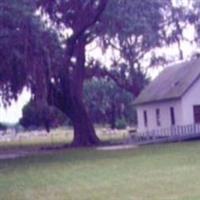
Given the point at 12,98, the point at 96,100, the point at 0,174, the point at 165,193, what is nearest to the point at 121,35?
the point at 12,98

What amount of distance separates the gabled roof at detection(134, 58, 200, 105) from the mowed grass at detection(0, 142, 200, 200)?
16.9m

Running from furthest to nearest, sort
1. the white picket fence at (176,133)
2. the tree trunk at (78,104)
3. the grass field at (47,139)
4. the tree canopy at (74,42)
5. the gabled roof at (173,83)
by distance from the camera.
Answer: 1. the grass field at (47,139)
2. the tree trunk at (78,104)
3. the gabled roof at (173,83)
4. the white picket fence at (176,133)
5. the tree canopy at (74,42)

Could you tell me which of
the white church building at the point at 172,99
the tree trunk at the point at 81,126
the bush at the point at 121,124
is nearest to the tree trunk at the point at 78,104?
the tree trunk at the point at 81,126

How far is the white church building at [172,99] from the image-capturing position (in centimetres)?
4166

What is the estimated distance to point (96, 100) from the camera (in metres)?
90.6

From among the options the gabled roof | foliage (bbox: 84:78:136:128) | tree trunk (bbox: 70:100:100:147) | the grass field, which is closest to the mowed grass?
the gabled roof

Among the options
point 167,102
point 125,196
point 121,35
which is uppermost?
point 121,35

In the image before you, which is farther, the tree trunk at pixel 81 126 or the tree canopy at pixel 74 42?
the tree trunk at pixel 81 126

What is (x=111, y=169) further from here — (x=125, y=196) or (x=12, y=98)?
(x=12, y=98)

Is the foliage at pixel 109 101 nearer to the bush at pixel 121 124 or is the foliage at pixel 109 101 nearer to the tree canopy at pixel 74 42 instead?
the bush at pixel 121 124

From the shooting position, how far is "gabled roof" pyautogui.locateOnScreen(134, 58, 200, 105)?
42.1m

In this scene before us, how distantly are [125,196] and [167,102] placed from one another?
30.1m

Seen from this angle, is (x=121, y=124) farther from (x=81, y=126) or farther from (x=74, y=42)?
(x=74, y=42)

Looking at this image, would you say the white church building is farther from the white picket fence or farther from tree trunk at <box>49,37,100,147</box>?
tree trunk at <box>49,37,100,147</box>
